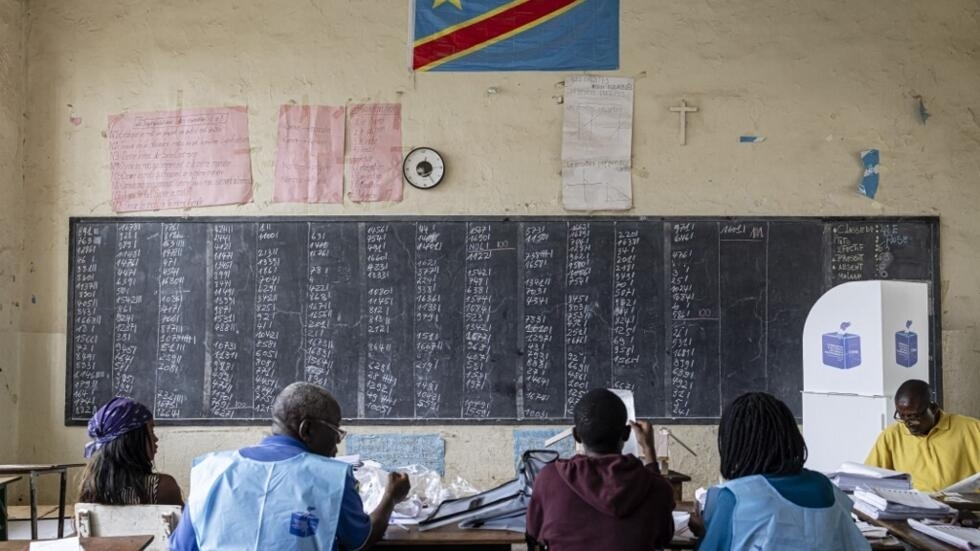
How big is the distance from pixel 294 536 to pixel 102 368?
3.42 metres

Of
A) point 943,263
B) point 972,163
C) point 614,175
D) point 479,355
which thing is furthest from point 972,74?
point 479,355

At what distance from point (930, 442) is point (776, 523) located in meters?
2.13

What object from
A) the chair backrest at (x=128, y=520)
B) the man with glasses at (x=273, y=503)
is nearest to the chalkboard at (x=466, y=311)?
the chair backrest at (x=128, y=520)

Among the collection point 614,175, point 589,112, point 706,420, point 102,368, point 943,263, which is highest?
point 589,112

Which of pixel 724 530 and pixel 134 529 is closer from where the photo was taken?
pixel 724 530

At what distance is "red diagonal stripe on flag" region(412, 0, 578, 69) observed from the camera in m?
5.14

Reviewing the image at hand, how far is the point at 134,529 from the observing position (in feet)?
8.75

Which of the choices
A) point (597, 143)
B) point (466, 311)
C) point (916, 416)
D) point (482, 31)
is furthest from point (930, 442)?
point (482, 31)

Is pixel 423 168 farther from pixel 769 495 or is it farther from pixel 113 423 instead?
pixel 769 495

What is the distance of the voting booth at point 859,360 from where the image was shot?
4.27 metres

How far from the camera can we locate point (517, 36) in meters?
5.15

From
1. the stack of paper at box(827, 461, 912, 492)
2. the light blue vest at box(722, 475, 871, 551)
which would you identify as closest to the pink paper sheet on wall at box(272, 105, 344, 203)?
the stack of paper at box(827, 461, 912, 492)

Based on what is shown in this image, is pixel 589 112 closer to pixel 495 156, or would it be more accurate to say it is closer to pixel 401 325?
pixel 495 156

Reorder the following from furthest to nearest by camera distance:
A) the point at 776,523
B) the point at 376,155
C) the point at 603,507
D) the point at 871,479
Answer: the point at 376,155 < the point at 871,479 < the point at 603,507 < the point at 776,523
